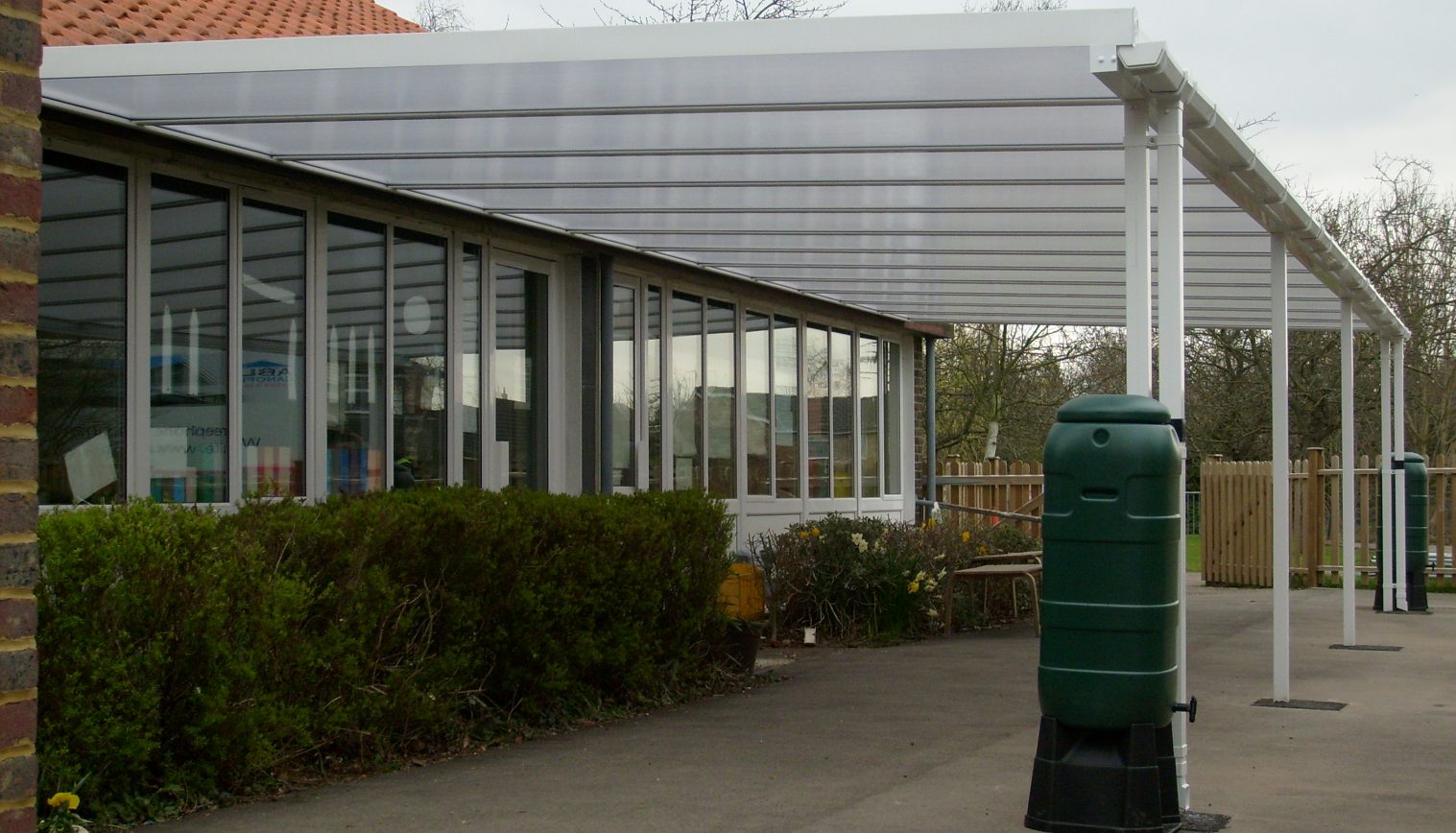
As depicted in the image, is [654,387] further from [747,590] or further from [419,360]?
[419,360]

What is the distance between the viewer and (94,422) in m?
7.08

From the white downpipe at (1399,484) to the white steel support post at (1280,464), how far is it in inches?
196

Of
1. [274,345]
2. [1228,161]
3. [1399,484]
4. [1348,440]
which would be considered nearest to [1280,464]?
[1228,161]

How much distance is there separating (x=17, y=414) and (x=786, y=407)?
476 inches

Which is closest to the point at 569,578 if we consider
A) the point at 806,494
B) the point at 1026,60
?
the point at 1026,60

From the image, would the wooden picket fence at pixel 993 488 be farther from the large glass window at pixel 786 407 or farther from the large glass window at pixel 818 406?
the large glass window at pixel 786 407

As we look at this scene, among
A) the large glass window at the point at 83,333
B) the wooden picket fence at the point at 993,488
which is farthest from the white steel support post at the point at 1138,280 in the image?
the wooden picket fence at the point at 993,488

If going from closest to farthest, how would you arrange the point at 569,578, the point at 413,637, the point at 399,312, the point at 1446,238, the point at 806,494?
the point at 413,637 → the point at 569,578 → the point at 399,312 → the point at 806,494 → the point at 1446,238

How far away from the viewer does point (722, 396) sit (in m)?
13.1

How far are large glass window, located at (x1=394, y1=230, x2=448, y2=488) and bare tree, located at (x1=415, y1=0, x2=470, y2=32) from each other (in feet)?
73.0

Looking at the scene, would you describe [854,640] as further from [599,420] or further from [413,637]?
[413,637]

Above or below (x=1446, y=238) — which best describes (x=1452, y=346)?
below

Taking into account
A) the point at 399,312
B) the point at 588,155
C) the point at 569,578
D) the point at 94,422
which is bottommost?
the point at 569,578

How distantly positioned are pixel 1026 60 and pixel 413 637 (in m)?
3.66
